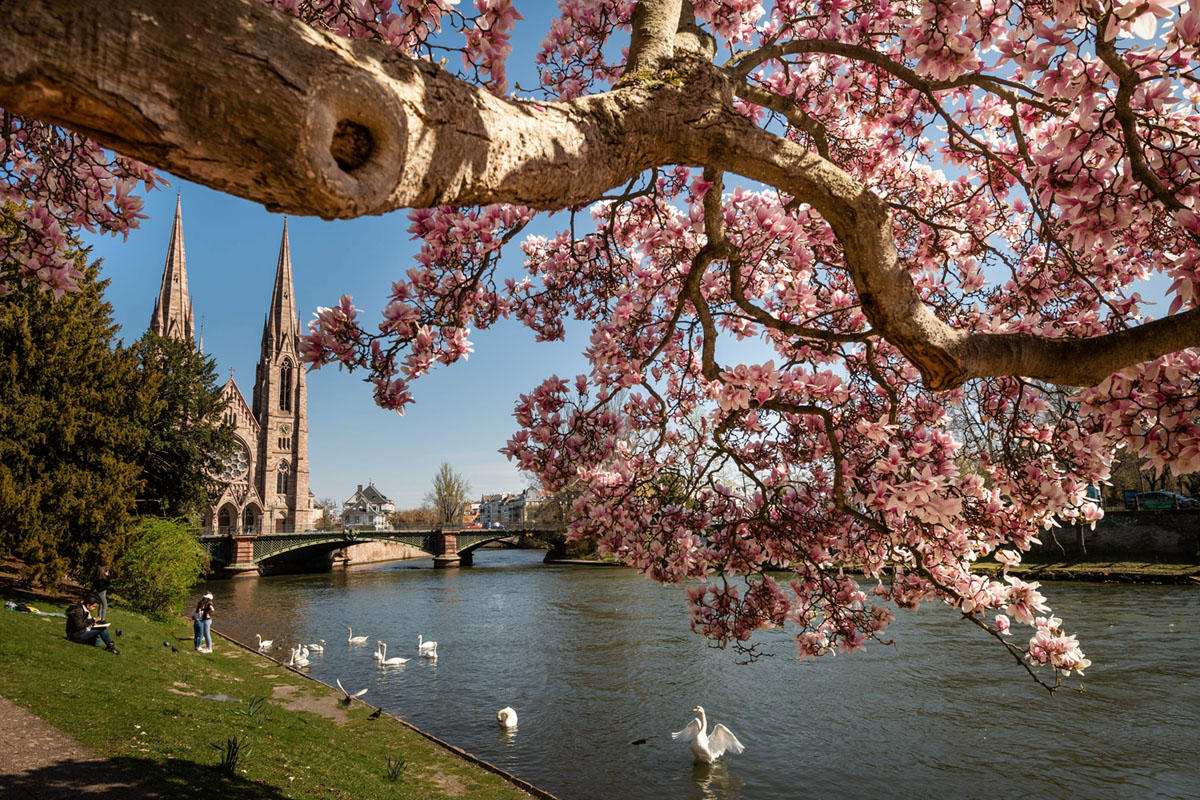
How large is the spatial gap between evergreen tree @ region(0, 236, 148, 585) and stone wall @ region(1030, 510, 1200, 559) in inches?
1536

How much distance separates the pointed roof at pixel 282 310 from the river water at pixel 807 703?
73.6m

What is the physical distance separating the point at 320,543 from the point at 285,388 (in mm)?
46304

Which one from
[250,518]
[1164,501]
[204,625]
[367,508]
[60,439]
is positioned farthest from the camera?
[367,508]

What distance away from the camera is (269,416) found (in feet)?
293

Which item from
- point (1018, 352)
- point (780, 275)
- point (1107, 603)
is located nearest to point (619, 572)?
point (1107, 603)

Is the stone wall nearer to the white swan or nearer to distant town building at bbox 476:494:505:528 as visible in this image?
the white swan

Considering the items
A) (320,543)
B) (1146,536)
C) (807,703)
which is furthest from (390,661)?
(1146,536)

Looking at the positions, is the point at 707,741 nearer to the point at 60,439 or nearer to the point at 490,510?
the point at 60,439

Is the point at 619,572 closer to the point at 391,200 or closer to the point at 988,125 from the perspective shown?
the point at 988,125

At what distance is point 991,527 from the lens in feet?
16.5

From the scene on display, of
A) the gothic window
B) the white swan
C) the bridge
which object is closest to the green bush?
the white swan

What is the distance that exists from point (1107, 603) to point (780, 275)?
86.6ft

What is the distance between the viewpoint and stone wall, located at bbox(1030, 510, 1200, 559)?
35.0 m

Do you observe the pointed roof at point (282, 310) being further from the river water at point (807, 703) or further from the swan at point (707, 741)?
the swan at point (707, 741)
